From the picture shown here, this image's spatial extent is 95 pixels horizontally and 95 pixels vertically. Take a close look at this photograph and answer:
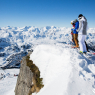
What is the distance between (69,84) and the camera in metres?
2.67

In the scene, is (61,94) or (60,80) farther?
(60,80)

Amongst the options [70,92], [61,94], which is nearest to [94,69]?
[70,92]

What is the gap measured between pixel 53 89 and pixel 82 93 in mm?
A: 1013

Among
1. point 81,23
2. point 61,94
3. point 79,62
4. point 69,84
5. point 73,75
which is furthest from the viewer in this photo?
point 81,23

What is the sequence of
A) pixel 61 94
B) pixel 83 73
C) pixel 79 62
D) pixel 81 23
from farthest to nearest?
pixel 81 23
pixel 79 62
pixel 83 73
pixel 61 94

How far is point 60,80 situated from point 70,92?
65 centimetres

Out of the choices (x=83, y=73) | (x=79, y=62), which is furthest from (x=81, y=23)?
(x=83, y=73)

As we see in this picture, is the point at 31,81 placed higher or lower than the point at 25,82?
higher

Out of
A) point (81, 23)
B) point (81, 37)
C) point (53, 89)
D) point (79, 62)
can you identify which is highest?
point (81, 23)

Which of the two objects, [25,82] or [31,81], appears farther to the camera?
[25,82]

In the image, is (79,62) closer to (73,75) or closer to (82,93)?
(73,75)

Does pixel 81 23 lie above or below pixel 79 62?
above

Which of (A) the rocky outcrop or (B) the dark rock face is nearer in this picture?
(A) the rocky outcrop

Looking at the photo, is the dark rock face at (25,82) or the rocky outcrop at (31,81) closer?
the rocky outcrop at (31,81)
